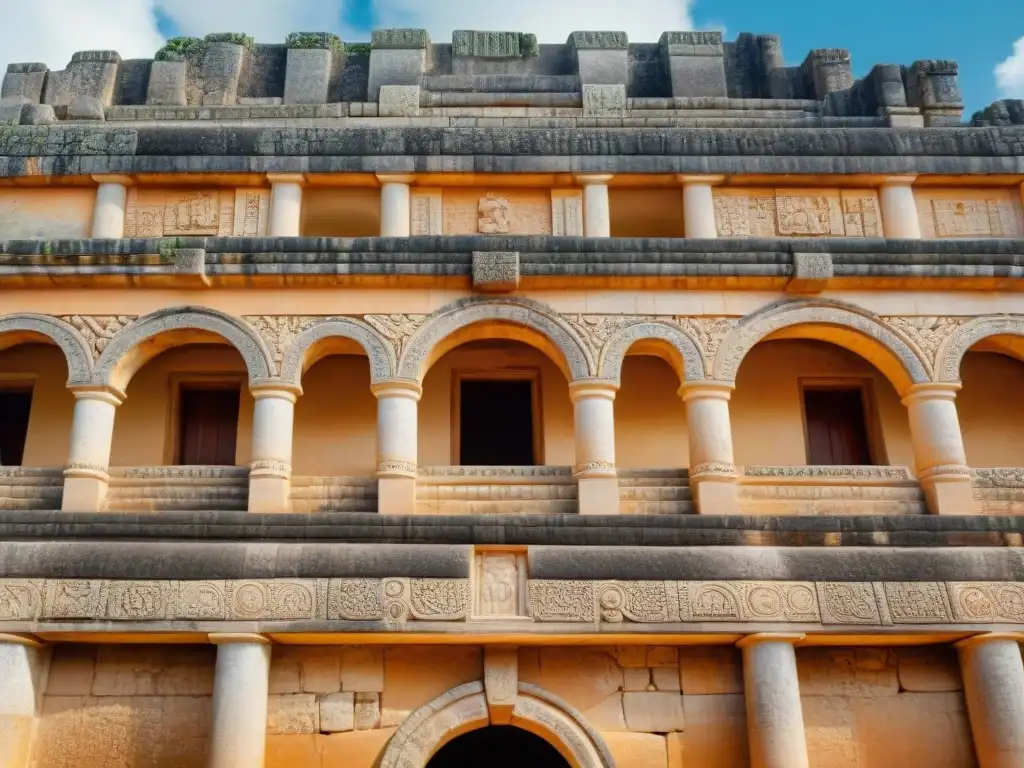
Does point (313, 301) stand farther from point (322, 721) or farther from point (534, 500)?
point (322, 721)

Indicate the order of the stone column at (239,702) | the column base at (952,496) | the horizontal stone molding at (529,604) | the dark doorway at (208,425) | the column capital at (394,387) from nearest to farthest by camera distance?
the stone column at (239,702)
the horizontal stone molding at (529,604)
the column base at (952,496)
the column capital at (394,387)
the dark doorway at (208,425)

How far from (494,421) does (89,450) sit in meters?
4.24

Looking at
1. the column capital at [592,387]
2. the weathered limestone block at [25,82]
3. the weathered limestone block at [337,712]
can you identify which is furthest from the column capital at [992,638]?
the weathered limestone block at [25,82]

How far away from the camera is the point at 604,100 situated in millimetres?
11766

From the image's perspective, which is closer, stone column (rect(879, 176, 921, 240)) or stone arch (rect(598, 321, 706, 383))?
stone arch (rect(598, 321, 706, 383))

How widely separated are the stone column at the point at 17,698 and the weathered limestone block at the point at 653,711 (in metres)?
4.90

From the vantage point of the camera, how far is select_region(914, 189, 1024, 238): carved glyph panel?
32.0ft

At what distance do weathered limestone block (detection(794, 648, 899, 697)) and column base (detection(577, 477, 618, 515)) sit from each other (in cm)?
205

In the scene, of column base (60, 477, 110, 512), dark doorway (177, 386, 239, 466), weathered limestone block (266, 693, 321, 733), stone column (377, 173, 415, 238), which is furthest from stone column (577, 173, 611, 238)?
column base (60, 477, 110, 512)

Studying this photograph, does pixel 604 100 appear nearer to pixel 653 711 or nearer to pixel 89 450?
pixel 89 450

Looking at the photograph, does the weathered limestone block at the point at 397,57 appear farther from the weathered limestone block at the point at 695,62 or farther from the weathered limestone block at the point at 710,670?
the weathered limestone block at the point at 710,670

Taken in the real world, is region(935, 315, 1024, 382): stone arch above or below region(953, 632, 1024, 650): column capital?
above

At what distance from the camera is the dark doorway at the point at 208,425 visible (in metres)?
10.5

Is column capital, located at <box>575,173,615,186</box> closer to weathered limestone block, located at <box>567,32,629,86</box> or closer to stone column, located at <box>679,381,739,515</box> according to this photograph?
stone column, located at <box>679,381,739,515</box>
